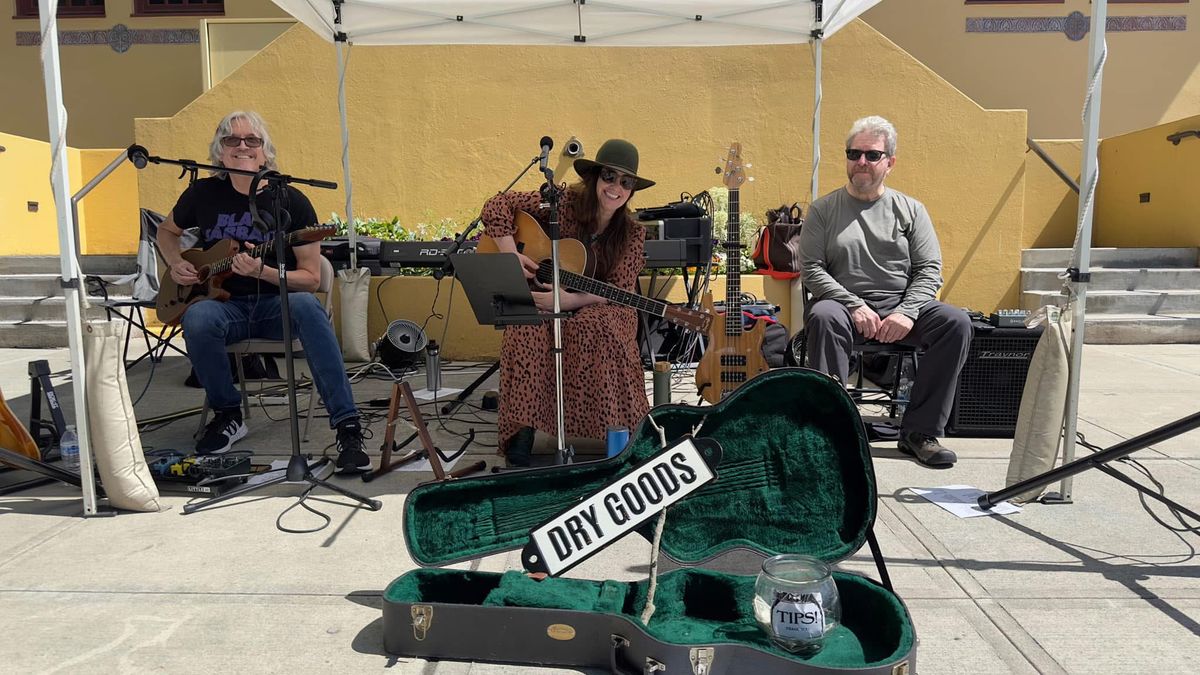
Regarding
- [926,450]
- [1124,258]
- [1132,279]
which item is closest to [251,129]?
[926,450]

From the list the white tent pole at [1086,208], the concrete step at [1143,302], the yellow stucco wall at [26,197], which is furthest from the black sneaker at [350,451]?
the yellow stucco wall at [26,197]

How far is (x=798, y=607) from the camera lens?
5.93 ft

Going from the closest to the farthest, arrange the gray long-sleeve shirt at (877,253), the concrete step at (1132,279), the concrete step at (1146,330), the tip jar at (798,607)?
the tip jar at (798,607) → the gray long-sleeve shirt at (877,253) → the concrete step at (1146,330) → the concrete step at (1132,279)

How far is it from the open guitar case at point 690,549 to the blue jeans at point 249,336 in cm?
146

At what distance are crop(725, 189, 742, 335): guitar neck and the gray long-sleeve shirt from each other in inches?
18.1

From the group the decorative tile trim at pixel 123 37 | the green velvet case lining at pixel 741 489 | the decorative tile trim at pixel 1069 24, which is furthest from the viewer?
the decorative tile trim at pixel 123 37

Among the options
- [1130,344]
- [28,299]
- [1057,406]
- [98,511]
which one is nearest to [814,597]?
[1057,406]

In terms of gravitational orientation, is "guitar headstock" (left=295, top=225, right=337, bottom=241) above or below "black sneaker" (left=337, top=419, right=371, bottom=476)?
above

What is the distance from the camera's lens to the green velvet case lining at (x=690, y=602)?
190 cm

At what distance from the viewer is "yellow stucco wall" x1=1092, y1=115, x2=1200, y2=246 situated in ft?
25.6

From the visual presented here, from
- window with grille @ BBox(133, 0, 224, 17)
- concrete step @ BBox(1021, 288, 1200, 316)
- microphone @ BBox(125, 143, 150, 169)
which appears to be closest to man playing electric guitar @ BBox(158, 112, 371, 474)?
microphone @ BBox(125, 143, 150, 169)

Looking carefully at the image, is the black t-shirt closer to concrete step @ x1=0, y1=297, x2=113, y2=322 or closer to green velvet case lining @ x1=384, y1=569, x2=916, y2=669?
green velvet case lining @ x1=384, y1=569, x2=916, y2=669

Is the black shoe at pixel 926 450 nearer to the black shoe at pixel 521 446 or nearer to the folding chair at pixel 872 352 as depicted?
the folding chair at pixel 872 352

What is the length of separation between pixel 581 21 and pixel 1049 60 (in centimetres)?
724
